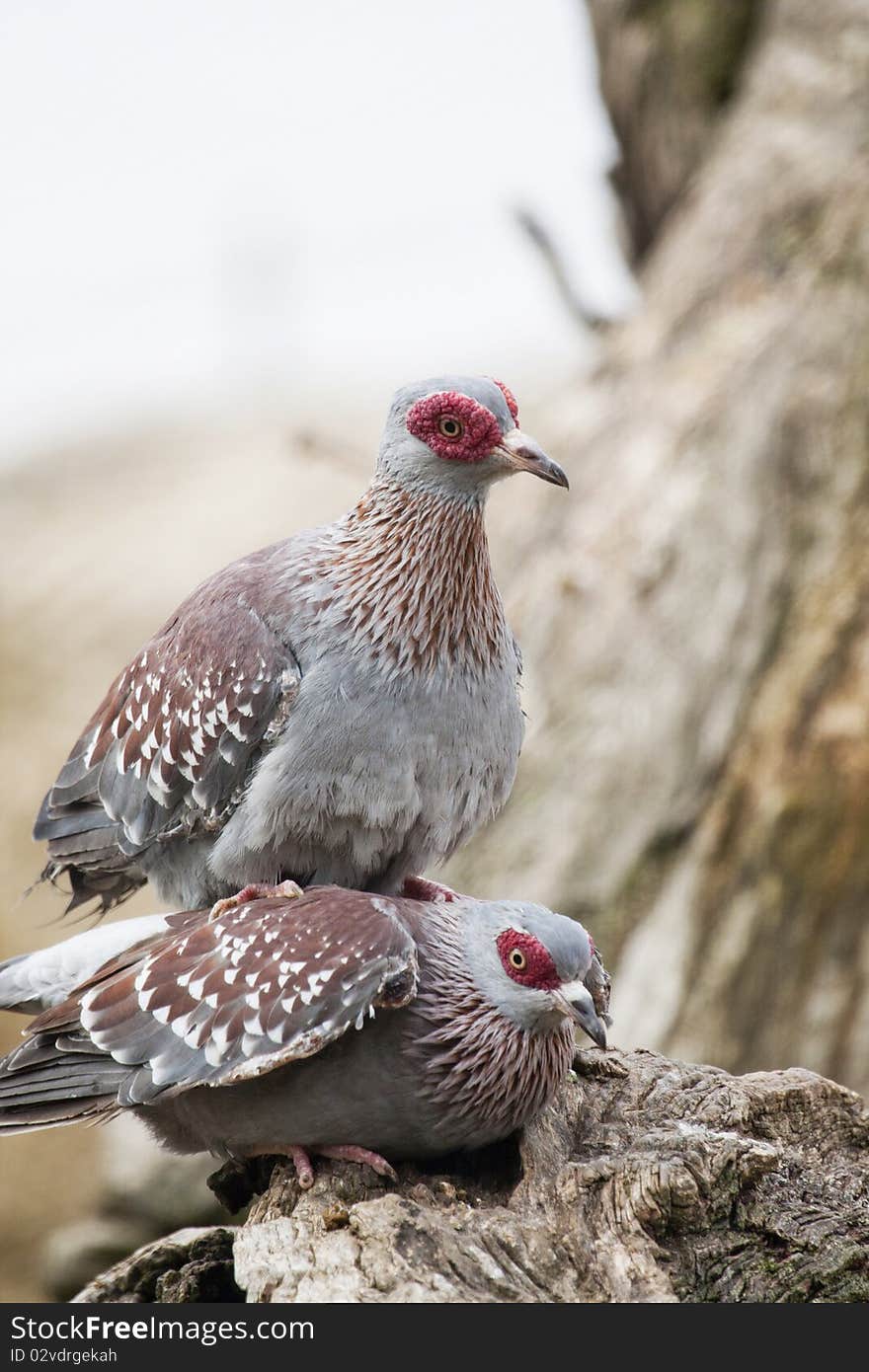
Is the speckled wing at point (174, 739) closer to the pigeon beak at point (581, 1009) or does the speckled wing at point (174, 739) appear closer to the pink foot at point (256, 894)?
the pink foot at point (256, 894)

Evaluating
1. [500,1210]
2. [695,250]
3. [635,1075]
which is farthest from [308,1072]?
[695,250]

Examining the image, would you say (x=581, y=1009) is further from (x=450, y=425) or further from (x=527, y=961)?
(x=450, y=425)

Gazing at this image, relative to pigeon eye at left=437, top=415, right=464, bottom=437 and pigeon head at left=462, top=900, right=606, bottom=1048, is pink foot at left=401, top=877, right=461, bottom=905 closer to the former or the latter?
pigeon head at left=462, top=900, right=606, bottom=1048

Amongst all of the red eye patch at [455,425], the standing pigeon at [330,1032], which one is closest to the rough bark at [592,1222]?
the standing pigeon at [330,1032]

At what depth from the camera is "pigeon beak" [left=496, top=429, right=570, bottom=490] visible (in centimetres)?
464

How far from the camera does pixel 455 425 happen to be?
15.5 feet

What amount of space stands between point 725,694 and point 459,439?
3.79m

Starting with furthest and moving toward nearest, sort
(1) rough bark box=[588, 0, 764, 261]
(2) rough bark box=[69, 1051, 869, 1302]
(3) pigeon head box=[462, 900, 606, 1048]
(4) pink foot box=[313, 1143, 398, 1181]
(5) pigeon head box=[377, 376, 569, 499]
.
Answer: (1) rough bark box=[588, 0, 764, 261] < (5) pigeon head box=[377, 376, 569, 499] < (4) pink foot box=[313, 1143, 398, 1181] < (3) pigeon head box=[462, 900, 606, 1048] < (2) rough bark box=[69, 1051, 869, 1302]

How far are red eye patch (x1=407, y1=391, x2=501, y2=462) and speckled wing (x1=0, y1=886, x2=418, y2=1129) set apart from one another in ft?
4.76

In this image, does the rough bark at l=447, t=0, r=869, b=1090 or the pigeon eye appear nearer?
the pigeon eye

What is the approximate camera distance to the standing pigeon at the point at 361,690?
4816mm

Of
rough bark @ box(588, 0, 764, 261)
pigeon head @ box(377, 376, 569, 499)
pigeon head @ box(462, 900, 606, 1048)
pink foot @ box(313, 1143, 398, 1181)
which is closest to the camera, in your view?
pigeon head @ box(462, 900, 606, 1048)

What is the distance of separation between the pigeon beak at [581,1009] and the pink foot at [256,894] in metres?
0.94

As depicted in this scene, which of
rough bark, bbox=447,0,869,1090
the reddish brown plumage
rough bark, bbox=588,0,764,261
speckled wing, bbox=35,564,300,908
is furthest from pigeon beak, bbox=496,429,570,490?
rough bark, bbox=588,0,764,261
